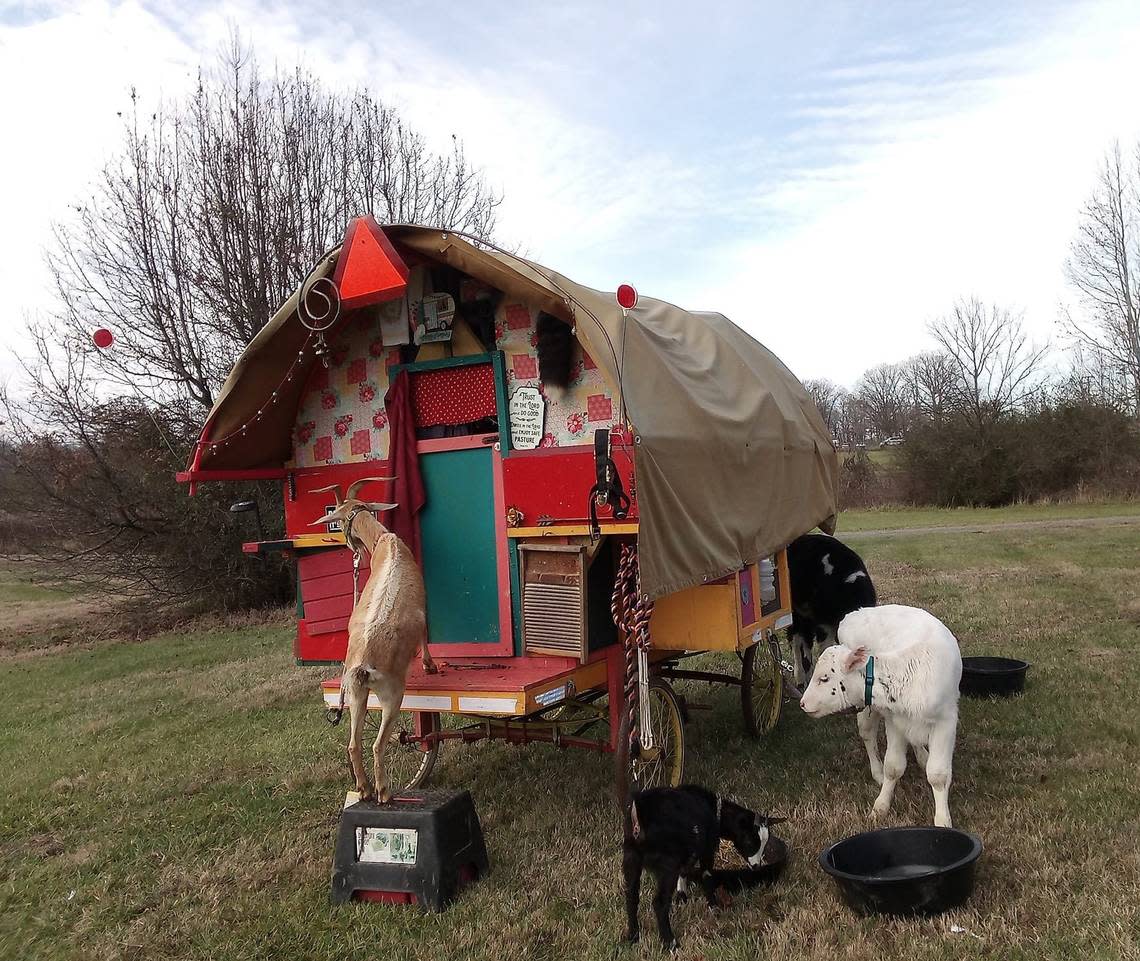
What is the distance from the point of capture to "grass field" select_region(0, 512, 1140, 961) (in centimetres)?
404

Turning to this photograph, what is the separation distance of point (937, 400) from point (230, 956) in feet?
114

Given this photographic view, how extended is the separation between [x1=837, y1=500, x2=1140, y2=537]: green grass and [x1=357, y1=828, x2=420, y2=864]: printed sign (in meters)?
20.8

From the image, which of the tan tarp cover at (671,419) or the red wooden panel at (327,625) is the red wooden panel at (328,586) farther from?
the tan tarp cover at (671,419)

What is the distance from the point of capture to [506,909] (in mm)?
4391

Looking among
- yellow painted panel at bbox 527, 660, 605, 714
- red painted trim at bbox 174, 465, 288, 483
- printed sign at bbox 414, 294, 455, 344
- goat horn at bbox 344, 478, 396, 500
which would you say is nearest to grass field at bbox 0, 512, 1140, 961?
yellow painted panel at bbox 527, 660, 605, 714

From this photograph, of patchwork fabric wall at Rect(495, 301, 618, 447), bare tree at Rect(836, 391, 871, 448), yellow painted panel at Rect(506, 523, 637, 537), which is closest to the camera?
yellow painted panel at Rect(506, 523, 637, 537)

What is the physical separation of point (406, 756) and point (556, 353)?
3.83 metres

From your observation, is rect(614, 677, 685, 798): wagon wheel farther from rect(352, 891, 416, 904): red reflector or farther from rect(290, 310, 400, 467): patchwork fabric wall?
rect(290, 310, 400, 467): patchwork fabric wall

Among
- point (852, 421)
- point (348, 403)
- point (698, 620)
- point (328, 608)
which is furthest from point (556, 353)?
point (852, 421)

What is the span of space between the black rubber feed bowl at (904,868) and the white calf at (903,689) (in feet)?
1.42

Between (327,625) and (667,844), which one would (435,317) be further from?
(667,844)

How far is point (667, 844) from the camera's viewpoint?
397cm

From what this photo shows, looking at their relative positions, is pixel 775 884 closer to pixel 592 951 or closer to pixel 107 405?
pixel 592 951

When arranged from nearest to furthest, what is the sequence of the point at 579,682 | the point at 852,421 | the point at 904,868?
the point at 904,868, the point at 579,682, the point at 852,421
